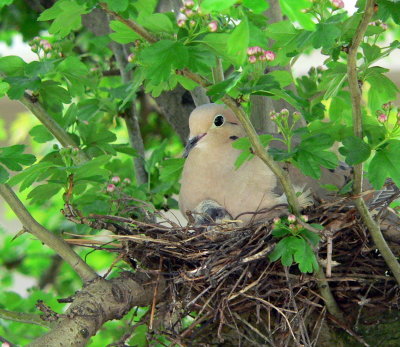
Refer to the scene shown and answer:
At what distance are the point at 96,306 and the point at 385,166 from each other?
3.21 feet

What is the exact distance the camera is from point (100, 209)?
2768 mm

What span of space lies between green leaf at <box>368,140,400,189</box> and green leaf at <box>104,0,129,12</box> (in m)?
0.77

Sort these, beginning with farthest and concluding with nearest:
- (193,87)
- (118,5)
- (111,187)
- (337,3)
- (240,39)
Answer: (111,187), (193,87), (337,3), (118,5), (240,39)

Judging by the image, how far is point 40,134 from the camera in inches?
115

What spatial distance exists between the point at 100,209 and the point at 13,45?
1826mm

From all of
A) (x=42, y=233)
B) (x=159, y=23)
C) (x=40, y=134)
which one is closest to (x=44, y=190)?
(x=42, y=233)

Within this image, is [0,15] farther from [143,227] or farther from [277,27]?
[277,27]

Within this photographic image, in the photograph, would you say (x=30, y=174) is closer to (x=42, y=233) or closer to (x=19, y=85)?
(x=42, y=233)

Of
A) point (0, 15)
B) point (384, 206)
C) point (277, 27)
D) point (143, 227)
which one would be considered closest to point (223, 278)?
point (143, 227)

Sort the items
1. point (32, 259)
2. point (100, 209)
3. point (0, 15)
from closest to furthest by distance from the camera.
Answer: point (100, 209)
point (0, 15)
point (32, 259)

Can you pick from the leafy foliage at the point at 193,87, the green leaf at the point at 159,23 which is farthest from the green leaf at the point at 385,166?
the green leaf at the point at 159,23

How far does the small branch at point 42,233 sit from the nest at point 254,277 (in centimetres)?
9

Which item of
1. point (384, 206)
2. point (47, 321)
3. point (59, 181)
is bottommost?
point (384, 206)

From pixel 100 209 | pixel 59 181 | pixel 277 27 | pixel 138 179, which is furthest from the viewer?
pixel 138 179
